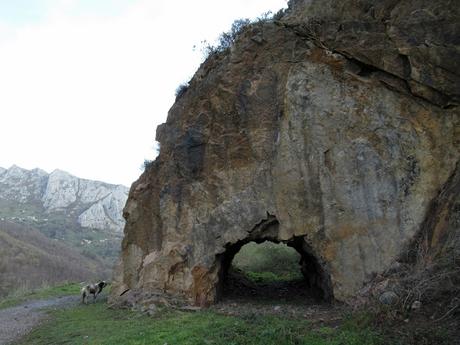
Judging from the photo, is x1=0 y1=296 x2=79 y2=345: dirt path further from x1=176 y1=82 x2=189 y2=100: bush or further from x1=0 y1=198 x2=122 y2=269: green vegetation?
x1=0 y1=198 x2=122 y2=269: green vegetation

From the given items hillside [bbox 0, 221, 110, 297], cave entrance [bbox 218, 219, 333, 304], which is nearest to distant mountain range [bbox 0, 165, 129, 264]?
hillside [bbox 0, 221, 110, 297]

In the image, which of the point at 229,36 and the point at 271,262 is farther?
the point at 271,262

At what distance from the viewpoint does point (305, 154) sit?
15914mm

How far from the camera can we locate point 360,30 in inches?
601

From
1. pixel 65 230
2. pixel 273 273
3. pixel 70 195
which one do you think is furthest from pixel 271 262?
pixel 70 195

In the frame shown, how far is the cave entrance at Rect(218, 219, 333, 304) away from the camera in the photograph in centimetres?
1752

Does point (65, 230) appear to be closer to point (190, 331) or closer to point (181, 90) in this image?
point (181, 90)

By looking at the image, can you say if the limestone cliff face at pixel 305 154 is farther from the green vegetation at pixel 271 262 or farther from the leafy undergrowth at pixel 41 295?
the green vegetation at pixel 271 262

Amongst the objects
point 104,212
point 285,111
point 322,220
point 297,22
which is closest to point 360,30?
point 297,22


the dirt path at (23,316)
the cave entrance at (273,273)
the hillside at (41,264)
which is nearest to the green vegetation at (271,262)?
the cave entrance at (273,273)

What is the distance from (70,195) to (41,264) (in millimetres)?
79852

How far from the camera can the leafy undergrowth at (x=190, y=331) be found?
10.1m

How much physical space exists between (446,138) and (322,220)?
456cm

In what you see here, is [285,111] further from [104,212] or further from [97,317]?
[104,212]
